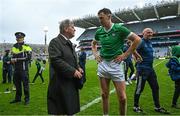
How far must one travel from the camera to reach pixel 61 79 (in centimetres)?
489

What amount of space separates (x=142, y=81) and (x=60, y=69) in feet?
10.9

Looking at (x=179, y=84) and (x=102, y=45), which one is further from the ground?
(x=102, y=45)

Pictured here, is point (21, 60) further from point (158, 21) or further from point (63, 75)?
point (158, 21)

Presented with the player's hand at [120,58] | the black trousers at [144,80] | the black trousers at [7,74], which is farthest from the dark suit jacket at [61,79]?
the black trousers at [7,74]

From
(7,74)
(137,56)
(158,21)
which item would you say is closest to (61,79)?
(137,56)

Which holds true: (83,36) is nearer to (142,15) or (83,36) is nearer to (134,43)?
(142,15)

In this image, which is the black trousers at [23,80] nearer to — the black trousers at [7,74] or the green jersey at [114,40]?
the green jersey at [114,40]

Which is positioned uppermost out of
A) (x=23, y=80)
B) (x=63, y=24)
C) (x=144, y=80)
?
(x=63, y=24)

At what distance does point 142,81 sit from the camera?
25.1 ft

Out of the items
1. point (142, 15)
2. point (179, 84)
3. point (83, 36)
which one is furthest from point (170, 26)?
point (179, 84)

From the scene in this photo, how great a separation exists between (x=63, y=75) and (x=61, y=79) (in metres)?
0.09

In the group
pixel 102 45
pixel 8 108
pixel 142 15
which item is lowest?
pixel 8 108

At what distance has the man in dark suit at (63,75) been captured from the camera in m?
4.80

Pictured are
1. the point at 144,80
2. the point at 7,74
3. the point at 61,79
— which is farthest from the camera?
the point at 7,74
